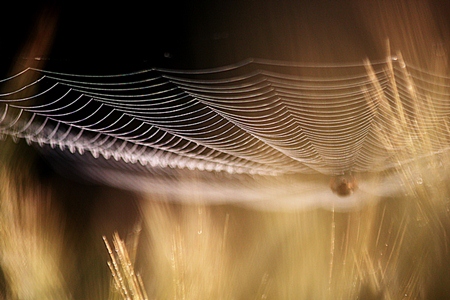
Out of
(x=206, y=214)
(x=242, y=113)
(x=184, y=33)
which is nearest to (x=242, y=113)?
(x=242, y=113)

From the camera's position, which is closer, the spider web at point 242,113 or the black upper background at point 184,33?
the black upper background at point 184,33

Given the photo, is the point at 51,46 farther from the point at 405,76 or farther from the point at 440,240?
the point at 440,240

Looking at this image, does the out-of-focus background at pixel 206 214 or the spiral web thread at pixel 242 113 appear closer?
the out-of-focus background at pixel 206 214

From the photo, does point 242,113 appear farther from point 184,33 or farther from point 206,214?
point 206,214
